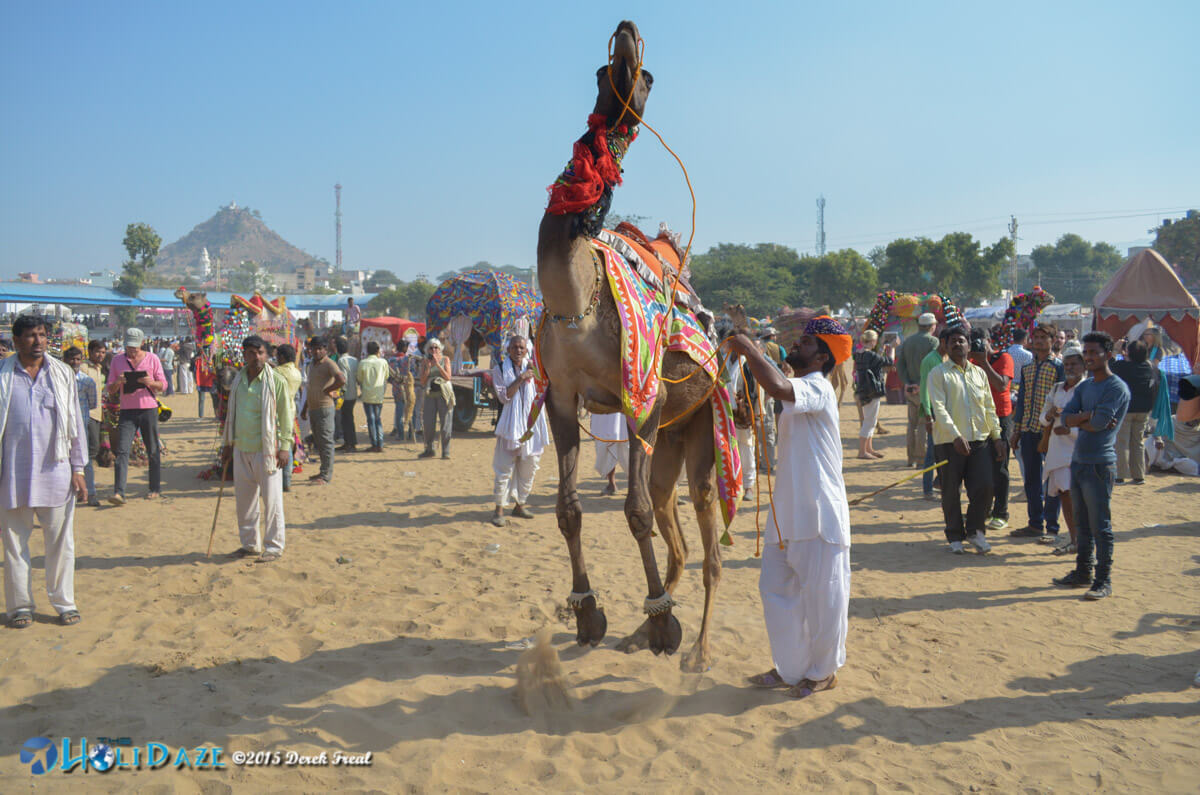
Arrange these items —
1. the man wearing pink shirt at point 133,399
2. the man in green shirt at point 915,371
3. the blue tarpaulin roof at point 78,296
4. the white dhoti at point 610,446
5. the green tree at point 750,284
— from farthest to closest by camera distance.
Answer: the green tree at point 750,284, the blue tarpaulin roof at point 78,296, the man in green shirt at point 915,371, the man wearing pink shirt at point 133,399, the white dhoti at point 610,446

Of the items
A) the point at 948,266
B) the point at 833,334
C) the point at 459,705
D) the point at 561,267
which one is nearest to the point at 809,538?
the point at 833,334

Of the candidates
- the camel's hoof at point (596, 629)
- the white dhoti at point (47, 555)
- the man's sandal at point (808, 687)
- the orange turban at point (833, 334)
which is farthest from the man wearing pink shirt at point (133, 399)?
the man's sandal at point (808, 687)

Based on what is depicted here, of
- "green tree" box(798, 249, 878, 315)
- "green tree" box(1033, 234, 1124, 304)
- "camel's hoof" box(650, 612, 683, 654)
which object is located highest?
"green tree" box(1033, 234, 1124, 304)

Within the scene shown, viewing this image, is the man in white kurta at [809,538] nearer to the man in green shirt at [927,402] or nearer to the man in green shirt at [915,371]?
the man in green shirt at [927,402]

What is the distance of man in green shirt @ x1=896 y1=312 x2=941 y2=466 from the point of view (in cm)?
1120

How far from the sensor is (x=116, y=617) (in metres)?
5.71

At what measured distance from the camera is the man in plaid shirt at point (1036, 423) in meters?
8.03

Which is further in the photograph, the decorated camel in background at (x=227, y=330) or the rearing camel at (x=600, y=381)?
the decorated camel in background at (x=227, y=330)

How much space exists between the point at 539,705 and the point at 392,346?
2543 cm

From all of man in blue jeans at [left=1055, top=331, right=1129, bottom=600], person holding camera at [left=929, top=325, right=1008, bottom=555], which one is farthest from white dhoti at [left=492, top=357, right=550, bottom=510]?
man in blue jeans at [left=1055, top=331, right=1129, bottom=600]

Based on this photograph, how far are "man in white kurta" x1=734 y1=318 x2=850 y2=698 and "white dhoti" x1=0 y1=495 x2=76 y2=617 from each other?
507 cm

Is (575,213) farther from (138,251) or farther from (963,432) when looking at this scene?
(138,251)

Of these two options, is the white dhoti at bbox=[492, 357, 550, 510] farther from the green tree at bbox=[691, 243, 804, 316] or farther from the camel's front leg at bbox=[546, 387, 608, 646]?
the green tree at bbox=[691, 243, 804, 316]

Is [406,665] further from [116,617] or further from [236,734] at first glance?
[116,617]
